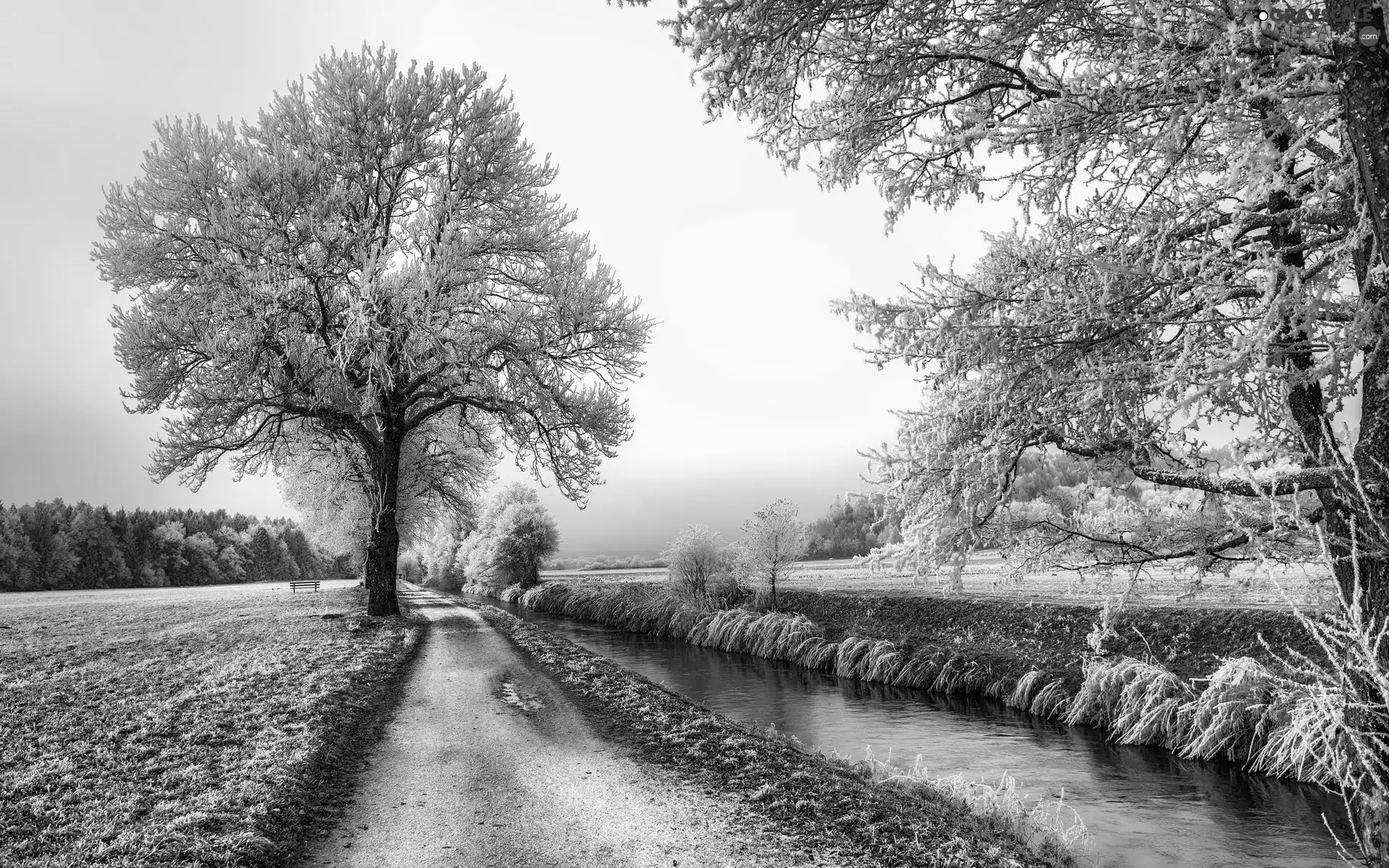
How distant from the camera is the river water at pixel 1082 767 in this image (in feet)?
25.2

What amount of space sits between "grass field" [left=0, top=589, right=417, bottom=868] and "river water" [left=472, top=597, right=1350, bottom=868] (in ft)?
21.4

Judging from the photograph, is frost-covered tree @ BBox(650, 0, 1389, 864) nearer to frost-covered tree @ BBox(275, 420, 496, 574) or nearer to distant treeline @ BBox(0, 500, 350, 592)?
frost-covered tree @ BBox(275, 420, 496, 574)

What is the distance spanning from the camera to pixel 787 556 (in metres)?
25.5

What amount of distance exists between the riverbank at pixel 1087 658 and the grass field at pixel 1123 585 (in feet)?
2.16

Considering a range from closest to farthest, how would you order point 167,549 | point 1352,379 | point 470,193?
point 1352,379 < point 470,193 < point 167,549

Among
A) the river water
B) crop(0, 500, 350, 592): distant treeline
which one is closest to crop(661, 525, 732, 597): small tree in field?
the river water

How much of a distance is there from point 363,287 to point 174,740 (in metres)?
10.6

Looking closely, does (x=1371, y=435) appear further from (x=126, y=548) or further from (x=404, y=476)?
(x=126, y=548)

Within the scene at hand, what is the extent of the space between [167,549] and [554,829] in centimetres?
10539

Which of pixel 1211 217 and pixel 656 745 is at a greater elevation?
pixel 1211 217

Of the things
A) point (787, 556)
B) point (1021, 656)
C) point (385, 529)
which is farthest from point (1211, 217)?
point (787, 556)

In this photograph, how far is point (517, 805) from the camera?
6164 mm

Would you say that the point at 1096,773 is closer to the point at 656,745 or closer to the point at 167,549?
the point at 656,745

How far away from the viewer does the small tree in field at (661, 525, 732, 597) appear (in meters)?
27.4
